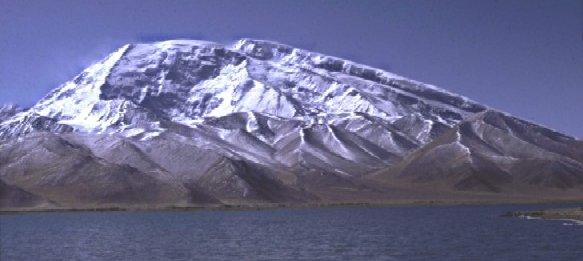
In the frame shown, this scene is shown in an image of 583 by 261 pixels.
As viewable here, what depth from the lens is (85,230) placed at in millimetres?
133625

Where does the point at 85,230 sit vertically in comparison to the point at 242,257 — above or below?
below

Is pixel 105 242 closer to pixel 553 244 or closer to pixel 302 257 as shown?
pixel 302 257

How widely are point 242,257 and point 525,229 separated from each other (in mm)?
49103

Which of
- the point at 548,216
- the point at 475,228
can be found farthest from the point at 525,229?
the point at 548,216

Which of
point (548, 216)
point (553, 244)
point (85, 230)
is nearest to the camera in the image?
point (553, 244)

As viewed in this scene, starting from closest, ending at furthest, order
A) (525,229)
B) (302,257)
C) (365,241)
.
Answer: (302,257)
(365,241)
(525,229)

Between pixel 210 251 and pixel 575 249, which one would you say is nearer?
pixel 575 249

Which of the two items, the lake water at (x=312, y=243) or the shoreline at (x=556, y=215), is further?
the shoreline at (x=556, y=215)

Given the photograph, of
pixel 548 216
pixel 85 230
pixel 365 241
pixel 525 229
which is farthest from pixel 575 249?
pixel 85 230

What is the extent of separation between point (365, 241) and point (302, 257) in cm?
1983

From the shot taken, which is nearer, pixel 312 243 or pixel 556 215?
pixel 312 243

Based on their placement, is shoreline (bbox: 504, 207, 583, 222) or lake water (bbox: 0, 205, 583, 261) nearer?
lake water (bbox: 0, 205, 583, 261)

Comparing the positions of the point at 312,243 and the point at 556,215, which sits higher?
the point at 556,215

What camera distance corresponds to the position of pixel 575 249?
81.4 m
